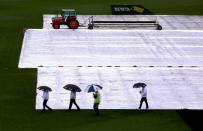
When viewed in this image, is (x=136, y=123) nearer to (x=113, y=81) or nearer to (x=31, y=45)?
(x=113, y=81)

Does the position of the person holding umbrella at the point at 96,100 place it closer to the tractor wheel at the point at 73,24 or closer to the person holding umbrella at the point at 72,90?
the person holding umbrella at the point at 72,90

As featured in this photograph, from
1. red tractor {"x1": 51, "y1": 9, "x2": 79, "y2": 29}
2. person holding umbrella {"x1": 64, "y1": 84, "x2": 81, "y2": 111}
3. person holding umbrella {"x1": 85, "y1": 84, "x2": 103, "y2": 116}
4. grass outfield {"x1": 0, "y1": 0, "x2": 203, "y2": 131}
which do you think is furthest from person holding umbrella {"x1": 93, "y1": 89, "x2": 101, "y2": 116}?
red tractor {"x1": 51, "y1": 9, "x2": 79, "y2": 29}

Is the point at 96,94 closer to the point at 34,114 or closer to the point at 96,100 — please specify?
the point at 96,100

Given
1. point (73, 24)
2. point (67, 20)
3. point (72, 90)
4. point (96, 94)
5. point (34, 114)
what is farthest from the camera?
point (73, 24)

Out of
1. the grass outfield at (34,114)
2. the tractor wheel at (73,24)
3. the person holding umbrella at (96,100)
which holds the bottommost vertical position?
the grass outfield at (34,114)

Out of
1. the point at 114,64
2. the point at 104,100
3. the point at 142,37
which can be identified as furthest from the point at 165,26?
the point at 104,100

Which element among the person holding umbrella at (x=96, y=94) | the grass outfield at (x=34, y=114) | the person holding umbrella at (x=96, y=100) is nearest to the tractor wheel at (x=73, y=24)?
the grass outfield at (x=34, y=114)

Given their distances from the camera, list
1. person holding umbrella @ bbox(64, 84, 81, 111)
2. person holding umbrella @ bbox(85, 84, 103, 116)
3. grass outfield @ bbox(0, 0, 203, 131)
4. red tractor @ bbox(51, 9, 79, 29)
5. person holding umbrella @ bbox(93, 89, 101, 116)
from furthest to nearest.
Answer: red tractor @ bbox(51, 9, 79, 29) < person holding umbrella @ bbox(64, 84, 81, 111) < person holding umbrella @ bbox(93, 89, 101, 116) < person holding umbrella @ bbox(85, 84, 103, 116) < grass outfield @ bbox(0, 0, 203, 131)

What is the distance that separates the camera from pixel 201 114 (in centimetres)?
2653

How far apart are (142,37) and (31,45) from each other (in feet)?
32.9

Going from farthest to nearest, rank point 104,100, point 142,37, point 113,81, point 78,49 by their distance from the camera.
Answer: point 142,37, point 78,49, point 113,81, point 104,100

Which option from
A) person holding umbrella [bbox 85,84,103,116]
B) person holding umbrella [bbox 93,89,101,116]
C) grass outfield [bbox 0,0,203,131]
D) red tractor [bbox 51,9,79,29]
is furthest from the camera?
red tractor [bbox 51,9,79,29]

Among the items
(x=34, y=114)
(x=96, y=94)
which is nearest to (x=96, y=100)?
(x=96, y=94)

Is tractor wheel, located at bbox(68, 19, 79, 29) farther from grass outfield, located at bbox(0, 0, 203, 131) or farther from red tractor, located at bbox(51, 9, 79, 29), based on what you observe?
grass outfield, located at bbox(0, 0, 203, 131)
